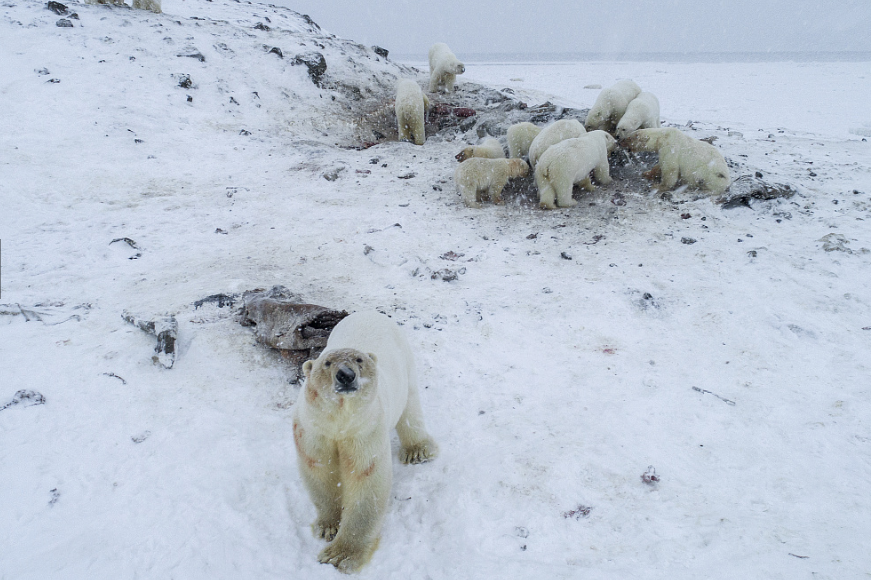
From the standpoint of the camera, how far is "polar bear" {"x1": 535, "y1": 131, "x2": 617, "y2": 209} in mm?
6418

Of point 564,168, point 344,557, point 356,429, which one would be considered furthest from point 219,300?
point 564,168

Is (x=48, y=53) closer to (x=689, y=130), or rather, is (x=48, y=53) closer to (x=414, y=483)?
(x=414, y=483)

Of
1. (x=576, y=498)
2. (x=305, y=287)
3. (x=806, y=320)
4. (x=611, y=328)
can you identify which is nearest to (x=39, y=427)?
(x=305, y=287)

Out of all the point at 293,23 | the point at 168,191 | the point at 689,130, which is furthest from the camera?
the point at 293,23

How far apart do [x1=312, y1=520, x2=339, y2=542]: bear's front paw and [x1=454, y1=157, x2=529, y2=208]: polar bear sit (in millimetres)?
5048

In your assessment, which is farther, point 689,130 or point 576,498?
point 689,130

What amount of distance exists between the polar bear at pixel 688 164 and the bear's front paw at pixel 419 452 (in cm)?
575

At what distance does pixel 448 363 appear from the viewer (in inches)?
148

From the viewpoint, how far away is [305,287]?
455cm

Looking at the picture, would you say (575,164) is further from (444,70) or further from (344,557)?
(444,70)

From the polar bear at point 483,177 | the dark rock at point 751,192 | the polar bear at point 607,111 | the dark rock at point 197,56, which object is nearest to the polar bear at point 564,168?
the polar bear at point 483,177

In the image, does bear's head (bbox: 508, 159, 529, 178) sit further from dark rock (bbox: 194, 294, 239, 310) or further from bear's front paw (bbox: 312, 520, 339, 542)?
bear's front paw (bbox: 312, 520, 339, 542)

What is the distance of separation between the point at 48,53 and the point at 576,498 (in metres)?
12.3

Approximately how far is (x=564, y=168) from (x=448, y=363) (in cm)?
389
